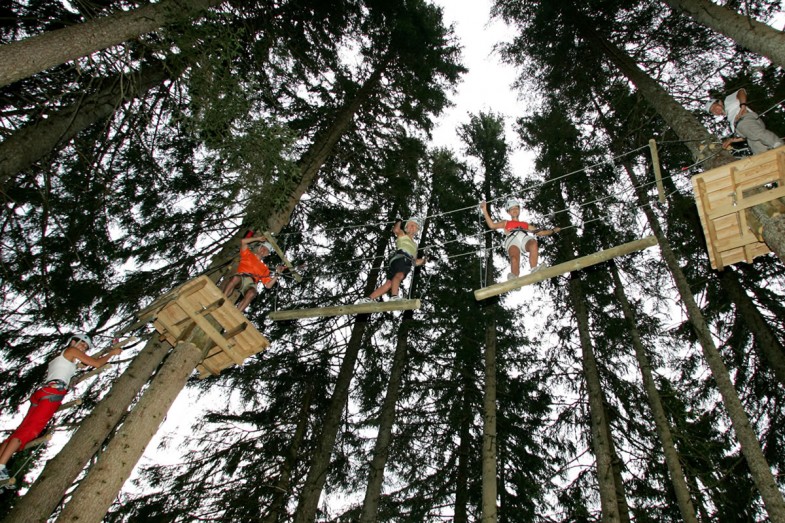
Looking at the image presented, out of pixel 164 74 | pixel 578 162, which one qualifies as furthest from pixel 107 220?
pixel 578 162

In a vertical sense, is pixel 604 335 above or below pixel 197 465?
above

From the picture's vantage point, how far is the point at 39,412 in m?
5.54

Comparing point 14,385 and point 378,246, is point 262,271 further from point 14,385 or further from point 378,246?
point 378,246

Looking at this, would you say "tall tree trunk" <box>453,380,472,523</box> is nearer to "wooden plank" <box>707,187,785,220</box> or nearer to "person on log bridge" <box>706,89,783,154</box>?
"wooden plank" <box>707,187,785,220</box>

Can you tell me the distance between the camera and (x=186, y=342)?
5.49 meters

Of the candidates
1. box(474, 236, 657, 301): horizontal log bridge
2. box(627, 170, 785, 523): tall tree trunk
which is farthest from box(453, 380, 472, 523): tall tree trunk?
box(474, 236, 657, 301): horizontal log bridge

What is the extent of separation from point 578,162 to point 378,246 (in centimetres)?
596

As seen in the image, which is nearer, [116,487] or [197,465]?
[116,487]

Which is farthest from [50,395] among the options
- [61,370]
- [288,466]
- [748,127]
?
[748,127]

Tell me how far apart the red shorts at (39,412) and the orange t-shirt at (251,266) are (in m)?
2.70

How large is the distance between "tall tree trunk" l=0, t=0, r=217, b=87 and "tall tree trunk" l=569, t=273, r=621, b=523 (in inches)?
286

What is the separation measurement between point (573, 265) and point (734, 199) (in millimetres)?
1832

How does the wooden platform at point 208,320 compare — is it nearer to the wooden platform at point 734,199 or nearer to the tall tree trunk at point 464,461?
the wooden platform at point 734,199

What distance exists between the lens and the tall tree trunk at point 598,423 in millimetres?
8384
